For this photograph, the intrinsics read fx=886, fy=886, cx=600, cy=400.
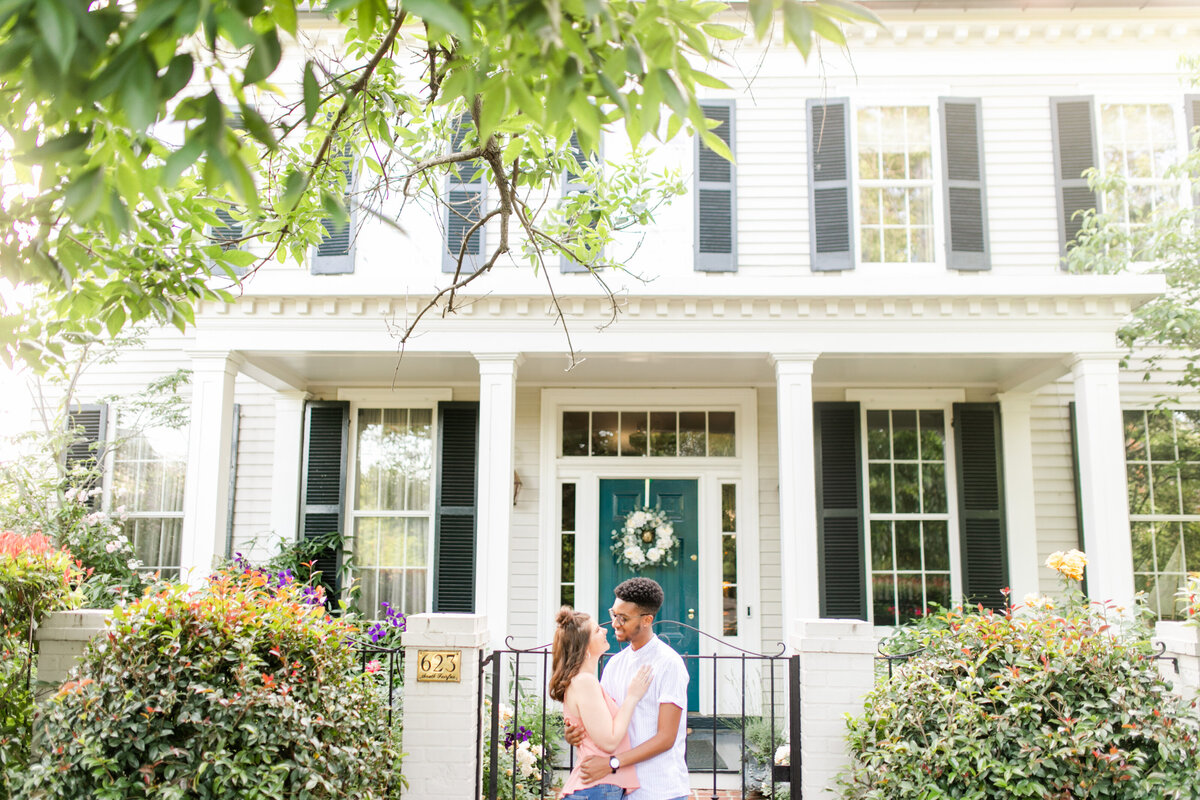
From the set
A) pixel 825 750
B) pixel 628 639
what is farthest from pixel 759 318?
pixel 628 639

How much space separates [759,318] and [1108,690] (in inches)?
160

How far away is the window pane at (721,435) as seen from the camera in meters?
8.85

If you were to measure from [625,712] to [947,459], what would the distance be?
6.32m

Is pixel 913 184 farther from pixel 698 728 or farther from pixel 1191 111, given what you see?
pixel 698 728

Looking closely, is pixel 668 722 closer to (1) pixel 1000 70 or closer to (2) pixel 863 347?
(2) pixel 863 347

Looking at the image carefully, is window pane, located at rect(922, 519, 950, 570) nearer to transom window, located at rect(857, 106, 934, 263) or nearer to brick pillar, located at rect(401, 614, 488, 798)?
transom window, located at rect(857, 106, 934, 263)

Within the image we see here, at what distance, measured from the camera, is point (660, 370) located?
8375 mm

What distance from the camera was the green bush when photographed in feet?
11.5

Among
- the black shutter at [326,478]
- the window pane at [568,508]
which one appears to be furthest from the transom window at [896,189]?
the black shutter at [326,478]

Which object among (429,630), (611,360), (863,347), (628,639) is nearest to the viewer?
(628,639)

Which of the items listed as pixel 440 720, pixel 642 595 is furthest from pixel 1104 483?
pixel 440 720

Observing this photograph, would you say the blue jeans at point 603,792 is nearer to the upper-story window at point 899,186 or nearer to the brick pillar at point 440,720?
the brick pillar at point 440,720

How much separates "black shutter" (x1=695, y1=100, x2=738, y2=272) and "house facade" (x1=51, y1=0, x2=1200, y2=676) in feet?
0.08

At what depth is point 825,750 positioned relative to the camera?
451cm
